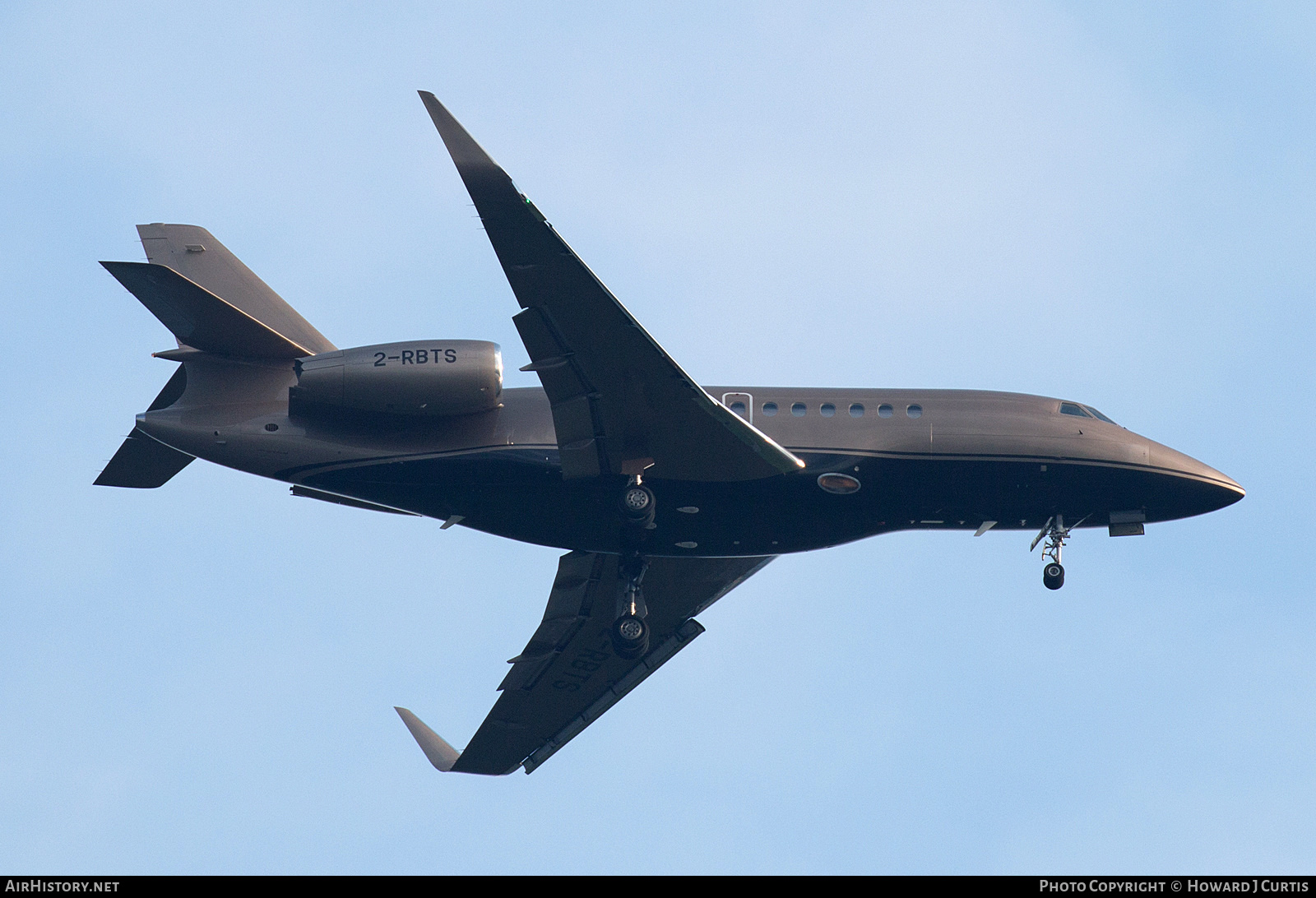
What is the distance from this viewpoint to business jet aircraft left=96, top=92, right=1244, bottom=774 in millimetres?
33312

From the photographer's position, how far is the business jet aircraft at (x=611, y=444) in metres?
33.3

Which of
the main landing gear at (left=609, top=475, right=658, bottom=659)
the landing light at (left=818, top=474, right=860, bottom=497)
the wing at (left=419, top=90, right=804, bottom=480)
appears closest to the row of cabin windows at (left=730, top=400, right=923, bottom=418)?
the landing light at (left=818, top=474, right=860, bottom=497)

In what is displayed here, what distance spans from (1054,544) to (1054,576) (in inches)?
27.3

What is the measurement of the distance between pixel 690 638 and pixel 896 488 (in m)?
7.39

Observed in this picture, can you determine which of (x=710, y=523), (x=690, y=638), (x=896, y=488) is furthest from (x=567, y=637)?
(x=896, y=488)

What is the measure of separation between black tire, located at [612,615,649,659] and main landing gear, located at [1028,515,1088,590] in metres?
8.55

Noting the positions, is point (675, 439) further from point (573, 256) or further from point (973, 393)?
point (973, 393)

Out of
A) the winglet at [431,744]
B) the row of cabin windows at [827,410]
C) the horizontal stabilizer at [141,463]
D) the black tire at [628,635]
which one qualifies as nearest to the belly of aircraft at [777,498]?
the row of cabin windows at [827,410]

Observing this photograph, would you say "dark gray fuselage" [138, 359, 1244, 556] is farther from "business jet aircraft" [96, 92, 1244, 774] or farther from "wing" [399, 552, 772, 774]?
"wing" [399, 552, 772, 774]

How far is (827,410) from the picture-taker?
115 feet
